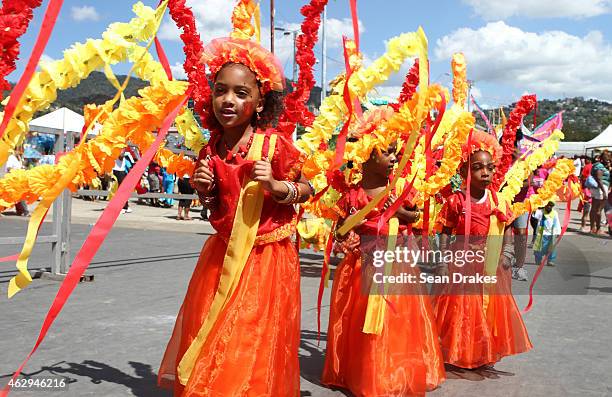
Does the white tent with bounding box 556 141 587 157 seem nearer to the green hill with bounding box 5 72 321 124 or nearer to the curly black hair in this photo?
the green hill with bounding box 5 72 321 124

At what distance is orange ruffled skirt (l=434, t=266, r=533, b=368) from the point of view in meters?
4.63

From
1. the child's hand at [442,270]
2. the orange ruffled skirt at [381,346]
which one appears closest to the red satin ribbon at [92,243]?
the orange ruffled skirt at [381,346]

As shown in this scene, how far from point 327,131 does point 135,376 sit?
2.06 metres

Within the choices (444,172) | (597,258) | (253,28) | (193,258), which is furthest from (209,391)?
(597,258)

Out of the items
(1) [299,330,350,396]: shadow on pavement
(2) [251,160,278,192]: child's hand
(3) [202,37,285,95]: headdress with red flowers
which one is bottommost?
(1) [299,330,350,396]: shadow on pavement

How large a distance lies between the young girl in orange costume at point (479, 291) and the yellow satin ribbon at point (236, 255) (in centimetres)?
219

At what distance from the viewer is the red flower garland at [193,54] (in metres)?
3.25

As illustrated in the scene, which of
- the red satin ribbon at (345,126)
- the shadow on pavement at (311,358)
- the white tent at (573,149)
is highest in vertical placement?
the white tent at (573,149)

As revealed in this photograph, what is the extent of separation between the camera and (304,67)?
10.4 ft

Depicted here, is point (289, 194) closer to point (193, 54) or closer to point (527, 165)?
point (193, 54)

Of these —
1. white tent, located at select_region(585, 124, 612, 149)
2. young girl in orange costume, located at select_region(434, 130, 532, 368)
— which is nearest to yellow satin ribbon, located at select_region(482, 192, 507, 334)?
young girl in orange costume, located at select_region(434, 130, 532, 368)

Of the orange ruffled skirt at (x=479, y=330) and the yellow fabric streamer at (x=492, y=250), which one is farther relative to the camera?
the yellow fabric streamer at (x=492, y=250)

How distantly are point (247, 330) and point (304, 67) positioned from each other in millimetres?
1298

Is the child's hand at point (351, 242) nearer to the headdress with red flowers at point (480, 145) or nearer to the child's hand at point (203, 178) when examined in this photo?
the headdress with red flowers at point (480, 145)
